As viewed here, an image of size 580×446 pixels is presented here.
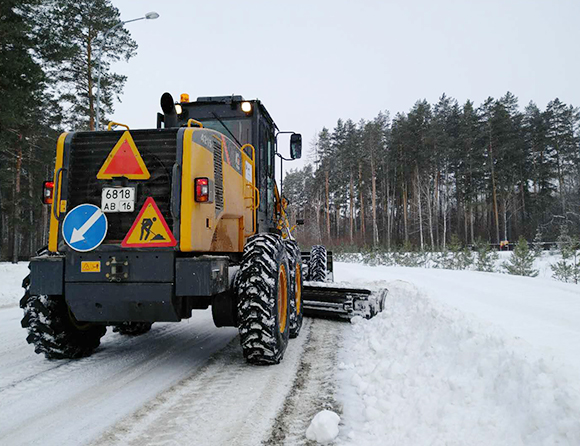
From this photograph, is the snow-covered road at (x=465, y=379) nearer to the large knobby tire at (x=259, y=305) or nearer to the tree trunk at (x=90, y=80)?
the large knobby tire at (x=259, y=305)


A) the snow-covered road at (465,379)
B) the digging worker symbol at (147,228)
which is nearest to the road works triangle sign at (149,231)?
the digging worker symbol at (147,228)

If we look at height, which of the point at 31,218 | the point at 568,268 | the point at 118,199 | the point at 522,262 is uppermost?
the point at 31,218

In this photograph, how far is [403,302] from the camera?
21.0 ft

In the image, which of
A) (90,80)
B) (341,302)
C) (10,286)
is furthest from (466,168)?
(10,286)

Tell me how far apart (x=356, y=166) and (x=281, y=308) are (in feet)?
130

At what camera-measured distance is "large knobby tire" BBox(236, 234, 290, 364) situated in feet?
12.7

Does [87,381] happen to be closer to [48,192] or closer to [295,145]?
[48,192]

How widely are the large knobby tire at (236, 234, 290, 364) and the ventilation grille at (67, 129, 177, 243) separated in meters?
0.90

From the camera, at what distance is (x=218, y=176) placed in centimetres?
410

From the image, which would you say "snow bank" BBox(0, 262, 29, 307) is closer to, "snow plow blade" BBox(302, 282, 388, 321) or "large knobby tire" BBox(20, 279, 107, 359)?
"large knobby tire" BBox(20, 279, 107, 359)

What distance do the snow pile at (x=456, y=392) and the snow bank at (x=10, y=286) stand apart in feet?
26.8

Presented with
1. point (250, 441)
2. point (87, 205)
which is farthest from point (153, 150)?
point (250, 441)

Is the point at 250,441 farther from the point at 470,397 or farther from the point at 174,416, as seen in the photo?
the point at 470,397

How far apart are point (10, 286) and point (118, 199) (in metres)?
8.88
